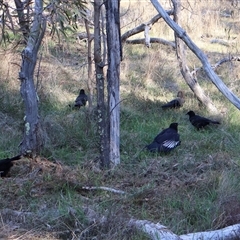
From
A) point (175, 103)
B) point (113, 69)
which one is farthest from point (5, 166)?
point (175, 103)

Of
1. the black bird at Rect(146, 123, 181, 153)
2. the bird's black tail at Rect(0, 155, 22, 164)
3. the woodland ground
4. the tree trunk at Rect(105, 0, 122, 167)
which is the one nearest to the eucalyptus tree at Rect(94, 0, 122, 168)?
the tree trunk at Rect(105, 0, 122, 167)

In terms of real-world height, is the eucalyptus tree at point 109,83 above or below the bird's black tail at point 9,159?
above

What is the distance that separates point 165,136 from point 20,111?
9.28 feet

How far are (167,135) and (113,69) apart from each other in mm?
1537

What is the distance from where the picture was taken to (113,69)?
7281 millimetres

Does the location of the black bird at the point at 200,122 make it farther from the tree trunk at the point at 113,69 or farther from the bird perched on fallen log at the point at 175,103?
the tree trunk at the point at 113,69

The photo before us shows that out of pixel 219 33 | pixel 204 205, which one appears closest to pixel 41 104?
pixel 204 205

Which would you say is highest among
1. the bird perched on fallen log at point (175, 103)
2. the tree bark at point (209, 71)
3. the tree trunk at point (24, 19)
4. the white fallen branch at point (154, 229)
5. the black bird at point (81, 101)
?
the tree trunk at point (24, 19)

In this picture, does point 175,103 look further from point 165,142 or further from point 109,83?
point 109,83

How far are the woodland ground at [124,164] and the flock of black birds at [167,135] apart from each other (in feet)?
0.42

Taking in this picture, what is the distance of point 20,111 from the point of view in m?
9.57

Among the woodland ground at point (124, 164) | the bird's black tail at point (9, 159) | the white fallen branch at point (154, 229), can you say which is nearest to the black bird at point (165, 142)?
the woodland ground at point (124, 164)

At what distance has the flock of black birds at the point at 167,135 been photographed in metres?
6.99

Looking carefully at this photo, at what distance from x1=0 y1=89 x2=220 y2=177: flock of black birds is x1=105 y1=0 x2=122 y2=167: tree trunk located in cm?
88
